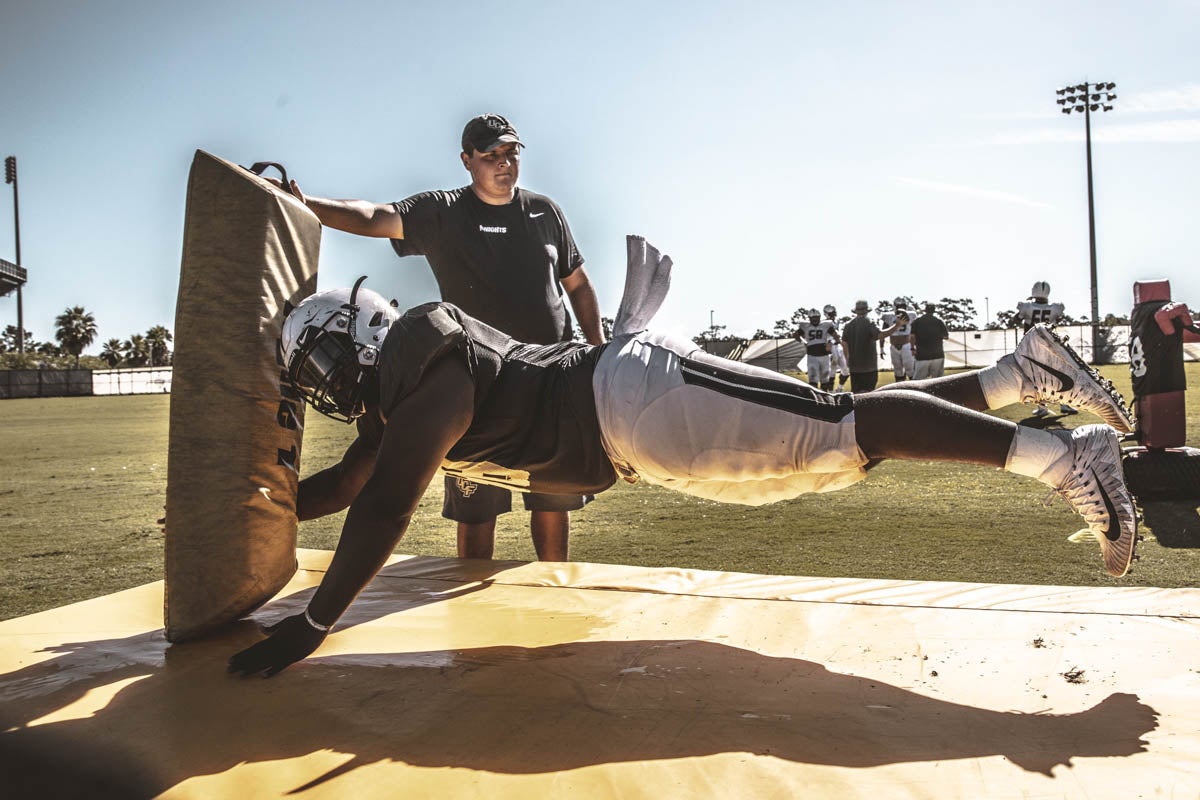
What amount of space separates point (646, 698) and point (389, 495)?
0.78m

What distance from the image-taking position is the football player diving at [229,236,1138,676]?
7.39 ft

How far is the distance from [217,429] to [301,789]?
51.9 inches

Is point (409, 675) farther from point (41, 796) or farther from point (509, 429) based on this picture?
point (41, 796)

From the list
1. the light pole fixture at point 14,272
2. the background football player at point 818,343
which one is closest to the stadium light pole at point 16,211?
the light pole fixture at point 14,272

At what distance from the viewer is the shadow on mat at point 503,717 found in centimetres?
188

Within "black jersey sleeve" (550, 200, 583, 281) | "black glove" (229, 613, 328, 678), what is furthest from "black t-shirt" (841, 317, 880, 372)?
"black glove" (229, 613, 328, 678)

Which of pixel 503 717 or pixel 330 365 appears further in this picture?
pixel 330 365

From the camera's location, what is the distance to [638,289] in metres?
2.68

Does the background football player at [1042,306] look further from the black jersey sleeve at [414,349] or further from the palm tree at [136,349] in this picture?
the palm tree at [136,349]

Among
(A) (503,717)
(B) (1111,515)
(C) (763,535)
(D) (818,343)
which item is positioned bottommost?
(C) (763,535)

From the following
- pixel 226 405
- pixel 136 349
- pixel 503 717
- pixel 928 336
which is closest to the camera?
pixel 503 717

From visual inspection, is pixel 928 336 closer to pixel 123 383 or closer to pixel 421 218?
pixel 421 218

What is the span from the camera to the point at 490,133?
3.63m

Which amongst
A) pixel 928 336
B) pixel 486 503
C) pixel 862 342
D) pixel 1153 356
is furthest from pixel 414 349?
pixel 862 342
